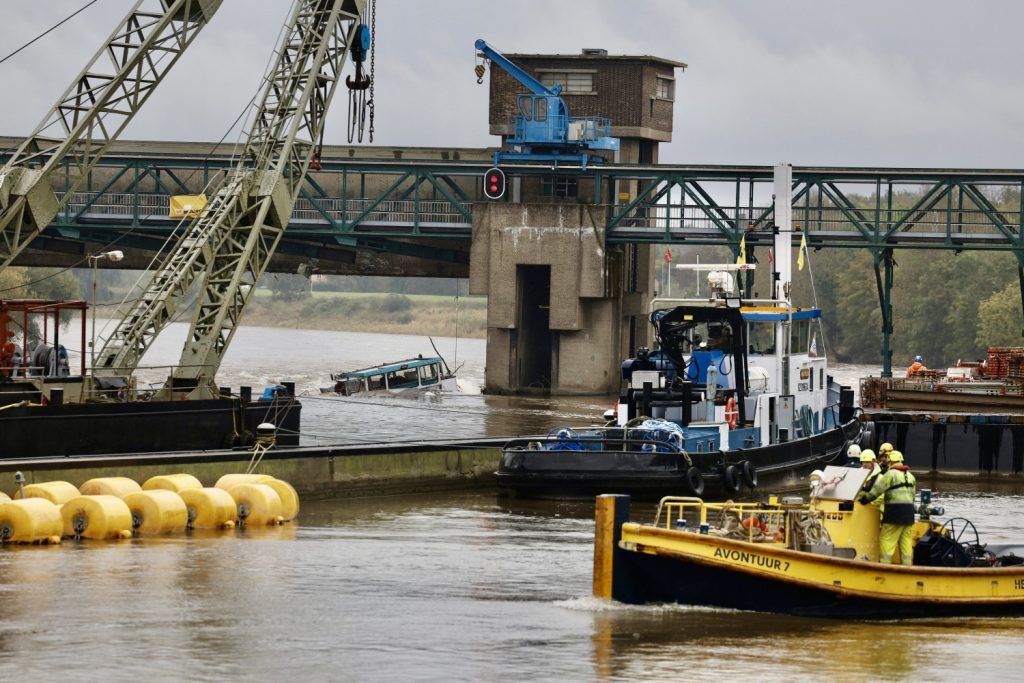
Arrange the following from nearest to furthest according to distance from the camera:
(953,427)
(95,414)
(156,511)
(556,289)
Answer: (156,511)
(95,414)
(953,427)
(556,289)

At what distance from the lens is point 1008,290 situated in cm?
9869

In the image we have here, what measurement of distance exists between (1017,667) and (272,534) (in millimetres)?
13870

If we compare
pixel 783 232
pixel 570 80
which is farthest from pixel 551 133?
pixel 783 232

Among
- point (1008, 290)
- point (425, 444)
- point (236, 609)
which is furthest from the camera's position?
point (1008, 290)

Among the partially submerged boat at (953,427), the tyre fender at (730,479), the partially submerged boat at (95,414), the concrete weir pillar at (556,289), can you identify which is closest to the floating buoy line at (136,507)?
the partially submerged boat at (95,414)

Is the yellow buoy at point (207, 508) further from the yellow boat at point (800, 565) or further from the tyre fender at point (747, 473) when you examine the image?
the tyre fender at point (747, 473)

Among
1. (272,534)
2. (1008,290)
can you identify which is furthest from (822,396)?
(1008,290)

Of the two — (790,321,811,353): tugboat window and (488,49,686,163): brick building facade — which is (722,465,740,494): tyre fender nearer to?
(790,321,811,353): tugboat window

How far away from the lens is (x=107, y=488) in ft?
103

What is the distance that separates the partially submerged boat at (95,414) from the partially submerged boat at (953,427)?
52.5 ft

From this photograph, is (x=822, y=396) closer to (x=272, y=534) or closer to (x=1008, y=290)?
(x=272, y=534)

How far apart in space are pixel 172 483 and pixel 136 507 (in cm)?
155

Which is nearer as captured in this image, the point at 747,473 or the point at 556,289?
the point at 747,473

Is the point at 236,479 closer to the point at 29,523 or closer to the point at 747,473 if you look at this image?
the point at 29,523
